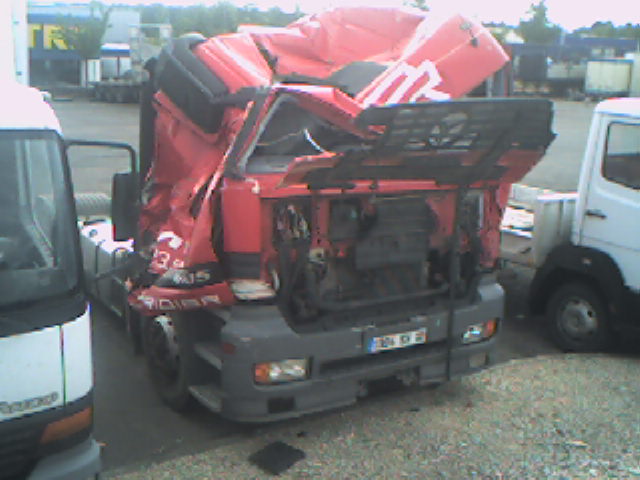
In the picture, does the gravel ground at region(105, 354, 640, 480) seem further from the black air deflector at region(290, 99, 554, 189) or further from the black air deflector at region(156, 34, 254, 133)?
the black air deflector at region(156, 34, 254, 133)

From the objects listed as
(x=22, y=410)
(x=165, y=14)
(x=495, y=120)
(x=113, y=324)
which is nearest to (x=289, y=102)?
(x=495, y=120)

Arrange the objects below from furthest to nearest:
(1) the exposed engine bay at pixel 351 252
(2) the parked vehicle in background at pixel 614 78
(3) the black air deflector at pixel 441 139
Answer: (2) the parked vehicle in background at pixel 614 78
(1) the exposed engine bay at pixel 351 252
(3) the black air deflector at pixel 441 139

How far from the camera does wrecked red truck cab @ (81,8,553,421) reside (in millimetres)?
4402

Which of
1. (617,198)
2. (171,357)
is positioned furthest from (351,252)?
(617,198)

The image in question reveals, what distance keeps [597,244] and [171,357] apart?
3969mm

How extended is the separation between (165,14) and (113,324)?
54.2 m

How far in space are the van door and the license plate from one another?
2.51 metres

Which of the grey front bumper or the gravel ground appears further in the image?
the grey front bumper

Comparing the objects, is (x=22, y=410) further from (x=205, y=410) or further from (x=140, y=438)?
(x=205, y=410)

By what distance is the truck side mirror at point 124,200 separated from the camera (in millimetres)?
4402

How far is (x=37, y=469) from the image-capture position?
3.32 metres

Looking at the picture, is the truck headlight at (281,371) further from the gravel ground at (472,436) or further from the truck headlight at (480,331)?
the truck headlight at (480,331)

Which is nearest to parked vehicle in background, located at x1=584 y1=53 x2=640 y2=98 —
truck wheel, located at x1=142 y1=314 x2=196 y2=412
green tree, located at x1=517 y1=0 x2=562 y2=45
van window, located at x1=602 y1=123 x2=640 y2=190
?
green tree, located at x1=517 y1=0 x2=562 y2=45

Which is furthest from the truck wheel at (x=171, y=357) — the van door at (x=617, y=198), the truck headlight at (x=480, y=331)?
the van door at (x=617, y=198)
